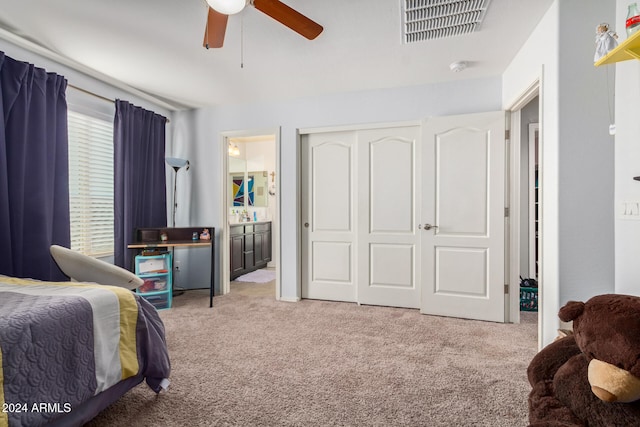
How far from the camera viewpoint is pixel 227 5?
1.55 metres

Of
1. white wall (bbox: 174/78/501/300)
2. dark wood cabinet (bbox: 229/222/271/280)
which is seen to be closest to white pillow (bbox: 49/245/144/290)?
white wall (bbox: 174/78/501/300)

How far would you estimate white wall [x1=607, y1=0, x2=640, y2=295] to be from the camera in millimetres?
1556

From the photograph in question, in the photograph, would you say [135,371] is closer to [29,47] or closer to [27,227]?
[27,227]

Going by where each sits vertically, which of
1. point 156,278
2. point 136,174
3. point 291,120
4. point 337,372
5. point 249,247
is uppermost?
point 291,120

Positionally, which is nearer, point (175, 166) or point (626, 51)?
point (626, 51)

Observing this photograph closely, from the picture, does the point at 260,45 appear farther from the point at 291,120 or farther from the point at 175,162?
the point at 175,162

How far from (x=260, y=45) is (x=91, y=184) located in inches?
87.7

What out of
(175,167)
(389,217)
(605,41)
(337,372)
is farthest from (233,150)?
(605,41)

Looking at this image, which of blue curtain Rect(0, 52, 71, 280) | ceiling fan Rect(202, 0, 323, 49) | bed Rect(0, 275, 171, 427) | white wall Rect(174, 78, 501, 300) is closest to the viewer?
bed Rect(0, 275, 171, 427)

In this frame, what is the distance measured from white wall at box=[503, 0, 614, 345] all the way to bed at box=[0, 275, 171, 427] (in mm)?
2362

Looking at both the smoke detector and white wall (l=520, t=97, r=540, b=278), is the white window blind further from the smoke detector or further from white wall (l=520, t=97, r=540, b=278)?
white wall (l=520, t=97, r=540, b=278)

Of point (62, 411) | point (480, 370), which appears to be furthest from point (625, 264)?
point (62, 411)

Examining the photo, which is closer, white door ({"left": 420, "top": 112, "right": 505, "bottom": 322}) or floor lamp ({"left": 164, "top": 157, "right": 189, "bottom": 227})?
white door ({"left": 420, "top": 112, "right": 505, "bottom": 322})

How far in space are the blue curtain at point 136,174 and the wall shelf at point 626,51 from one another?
3.87 metres
